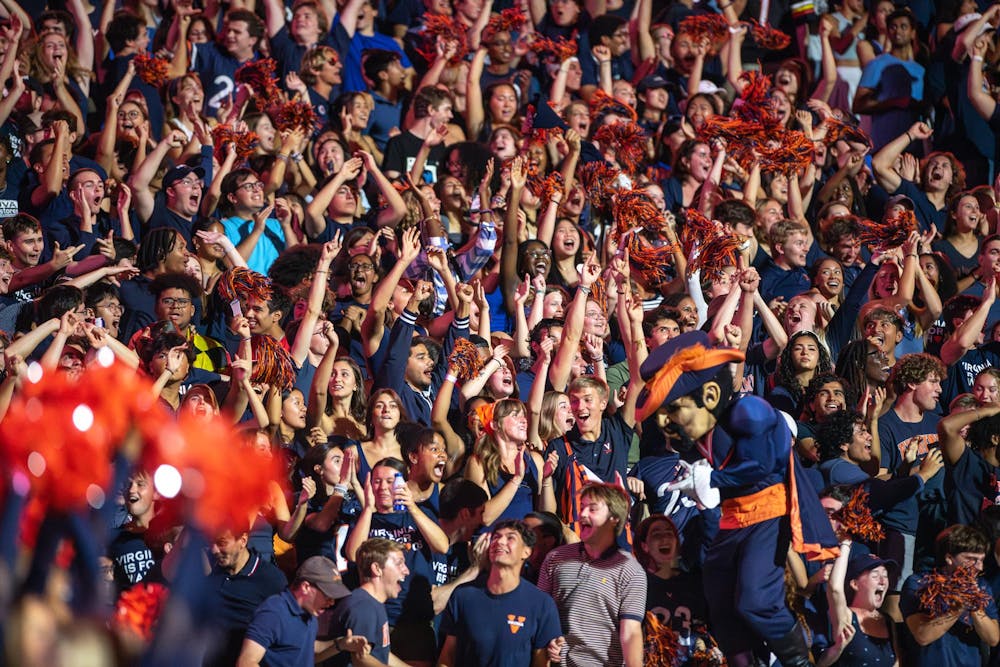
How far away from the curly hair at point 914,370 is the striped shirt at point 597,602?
8.93ft

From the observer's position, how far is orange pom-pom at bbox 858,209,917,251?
389 inches

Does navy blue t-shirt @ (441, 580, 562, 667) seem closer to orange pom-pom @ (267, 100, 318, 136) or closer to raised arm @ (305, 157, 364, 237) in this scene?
raised arm @ (305, 157, 364, 237)

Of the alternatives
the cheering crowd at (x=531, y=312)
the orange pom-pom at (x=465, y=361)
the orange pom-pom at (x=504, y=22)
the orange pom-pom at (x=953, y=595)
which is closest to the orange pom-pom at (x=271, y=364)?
the cheering crowd at (x=531, y=312)

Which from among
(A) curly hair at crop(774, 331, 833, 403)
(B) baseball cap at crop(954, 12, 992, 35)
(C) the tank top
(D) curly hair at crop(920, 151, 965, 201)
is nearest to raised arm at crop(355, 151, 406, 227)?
(A) curly hair at crop(774, 331, 833, 403)

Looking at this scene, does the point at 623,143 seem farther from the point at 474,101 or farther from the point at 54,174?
the point at 54,174

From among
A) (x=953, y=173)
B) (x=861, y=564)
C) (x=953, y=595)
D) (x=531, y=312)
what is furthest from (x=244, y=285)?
(x=953, y=173)

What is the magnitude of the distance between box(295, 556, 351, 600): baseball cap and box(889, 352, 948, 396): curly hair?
12.4 ft

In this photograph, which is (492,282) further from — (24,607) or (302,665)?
(24,607)

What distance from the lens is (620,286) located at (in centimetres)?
864

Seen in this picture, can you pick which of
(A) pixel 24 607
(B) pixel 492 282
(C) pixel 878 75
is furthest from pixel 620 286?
(A) pixel 24 607

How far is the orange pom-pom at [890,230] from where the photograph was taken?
9.89 meters

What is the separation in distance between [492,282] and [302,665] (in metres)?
3.44

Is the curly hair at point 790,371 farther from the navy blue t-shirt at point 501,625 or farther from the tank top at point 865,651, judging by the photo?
the navy blue t-shirt at point 501,625

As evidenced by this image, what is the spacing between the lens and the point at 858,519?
7422mm
